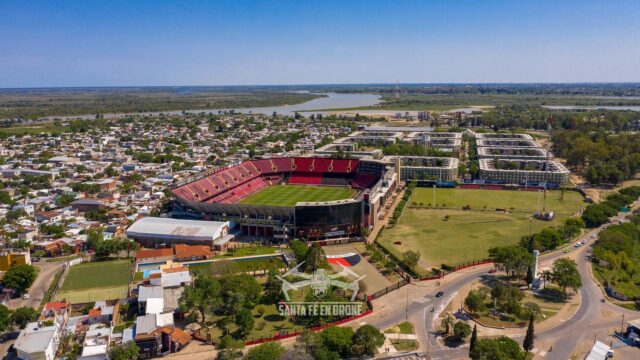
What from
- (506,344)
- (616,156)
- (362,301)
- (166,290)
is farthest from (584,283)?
(616,156)

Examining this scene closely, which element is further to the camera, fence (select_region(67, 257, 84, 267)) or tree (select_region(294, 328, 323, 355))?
fence (select_region(67, 257, 84, 267))

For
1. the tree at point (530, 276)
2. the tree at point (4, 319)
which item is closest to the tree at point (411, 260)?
the tree at point (530, 276)

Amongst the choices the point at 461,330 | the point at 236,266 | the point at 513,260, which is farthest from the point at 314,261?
the point at 513,260

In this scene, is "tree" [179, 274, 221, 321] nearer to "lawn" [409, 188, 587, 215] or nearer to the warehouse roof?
the warehouse roof

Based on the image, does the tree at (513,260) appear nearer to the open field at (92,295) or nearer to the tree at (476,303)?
the tree at (476,303)

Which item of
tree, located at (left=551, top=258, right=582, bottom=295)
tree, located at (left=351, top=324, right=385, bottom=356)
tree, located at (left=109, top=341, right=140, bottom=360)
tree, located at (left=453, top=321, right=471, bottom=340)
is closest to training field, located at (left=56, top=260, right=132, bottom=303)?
tree, located at (left=109, top=341, right=140, bottom=360)

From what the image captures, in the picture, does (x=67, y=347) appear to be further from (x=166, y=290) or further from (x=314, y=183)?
(x=314, y=183)
